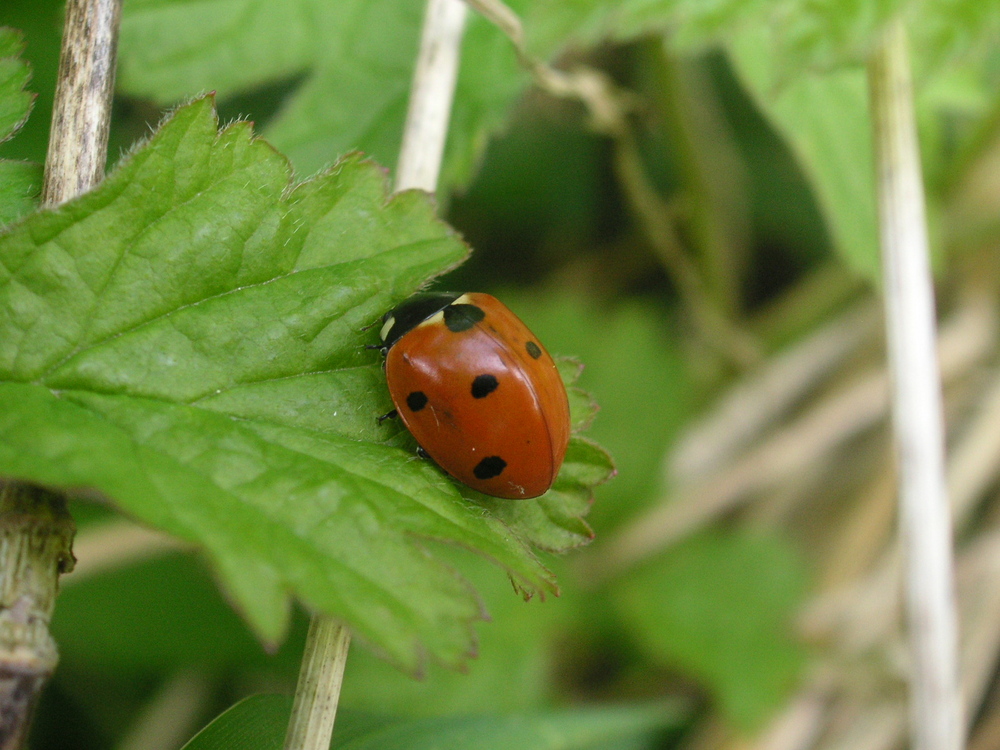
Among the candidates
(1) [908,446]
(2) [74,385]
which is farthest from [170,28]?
(1) [908,446]

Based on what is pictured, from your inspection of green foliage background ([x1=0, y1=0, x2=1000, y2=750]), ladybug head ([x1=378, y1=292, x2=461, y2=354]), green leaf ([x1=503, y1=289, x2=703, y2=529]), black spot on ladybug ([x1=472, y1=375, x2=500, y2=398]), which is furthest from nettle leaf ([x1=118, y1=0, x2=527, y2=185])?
green leaf ([x1=503, y1=289, x2=703, y2=529])

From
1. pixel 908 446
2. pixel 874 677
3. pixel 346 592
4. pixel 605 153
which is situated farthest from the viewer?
pixel 605 153

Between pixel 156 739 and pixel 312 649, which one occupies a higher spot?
pixel 312 649

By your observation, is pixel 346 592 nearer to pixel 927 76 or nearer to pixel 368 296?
pixel 368 296

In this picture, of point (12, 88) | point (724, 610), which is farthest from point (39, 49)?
point (724, 610)

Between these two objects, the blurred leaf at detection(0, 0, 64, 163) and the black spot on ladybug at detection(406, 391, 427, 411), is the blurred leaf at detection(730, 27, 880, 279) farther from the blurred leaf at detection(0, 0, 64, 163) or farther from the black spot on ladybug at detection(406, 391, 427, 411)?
the blurred leaf at detection(0, 0, 64, 163)
